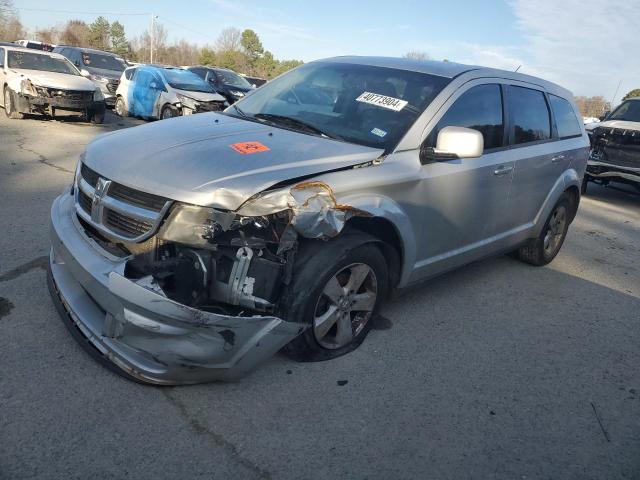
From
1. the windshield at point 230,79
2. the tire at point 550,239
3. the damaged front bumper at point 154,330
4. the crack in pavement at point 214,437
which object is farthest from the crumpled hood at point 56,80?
the crack in pavement at point 214,437

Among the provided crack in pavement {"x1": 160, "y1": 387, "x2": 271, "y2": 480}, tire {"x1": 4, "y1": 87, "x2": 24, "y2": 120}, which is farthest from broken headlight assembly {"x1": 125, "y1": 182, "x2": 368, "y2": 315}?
tire {"x1": 4, "y1": 87, "x2": 24, "y2": 120}

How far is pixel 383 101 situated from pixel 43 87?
9.72 m

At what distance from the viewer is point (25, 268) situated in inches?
150

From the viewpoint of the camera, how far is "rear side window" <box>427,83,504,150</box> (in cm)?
356

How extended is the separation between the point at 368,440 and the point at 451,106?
7.46 ft

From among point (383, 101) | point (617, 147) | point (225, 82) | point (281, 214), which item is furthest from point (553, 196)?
point (225, 82)

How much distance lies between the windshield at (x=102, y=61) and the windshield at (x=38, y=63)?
4662 millimetres

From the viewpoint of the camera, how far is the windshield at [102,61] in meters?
16.3

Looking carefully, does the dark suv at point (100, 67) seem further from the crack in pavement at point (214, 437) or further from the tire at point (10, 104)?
the crack in pavement at point (214, 437)

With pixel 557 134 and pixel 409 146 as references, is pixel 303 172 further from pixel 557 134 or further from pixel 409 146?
pixel 557 134

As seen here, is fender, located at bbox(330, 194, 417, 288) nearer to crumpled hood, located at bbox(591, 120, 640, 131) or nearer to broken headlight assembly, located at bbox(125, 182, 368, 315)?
broken headlight assembly, located at bbox(125, 182, 368, 315)

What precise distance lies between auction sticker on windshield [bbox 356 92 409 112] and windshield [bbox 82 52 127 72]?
15.2 meters

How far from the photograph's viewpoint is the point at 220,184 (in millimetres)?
2588

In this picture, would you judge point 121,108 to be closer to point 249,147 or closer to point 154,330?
point 249,147
